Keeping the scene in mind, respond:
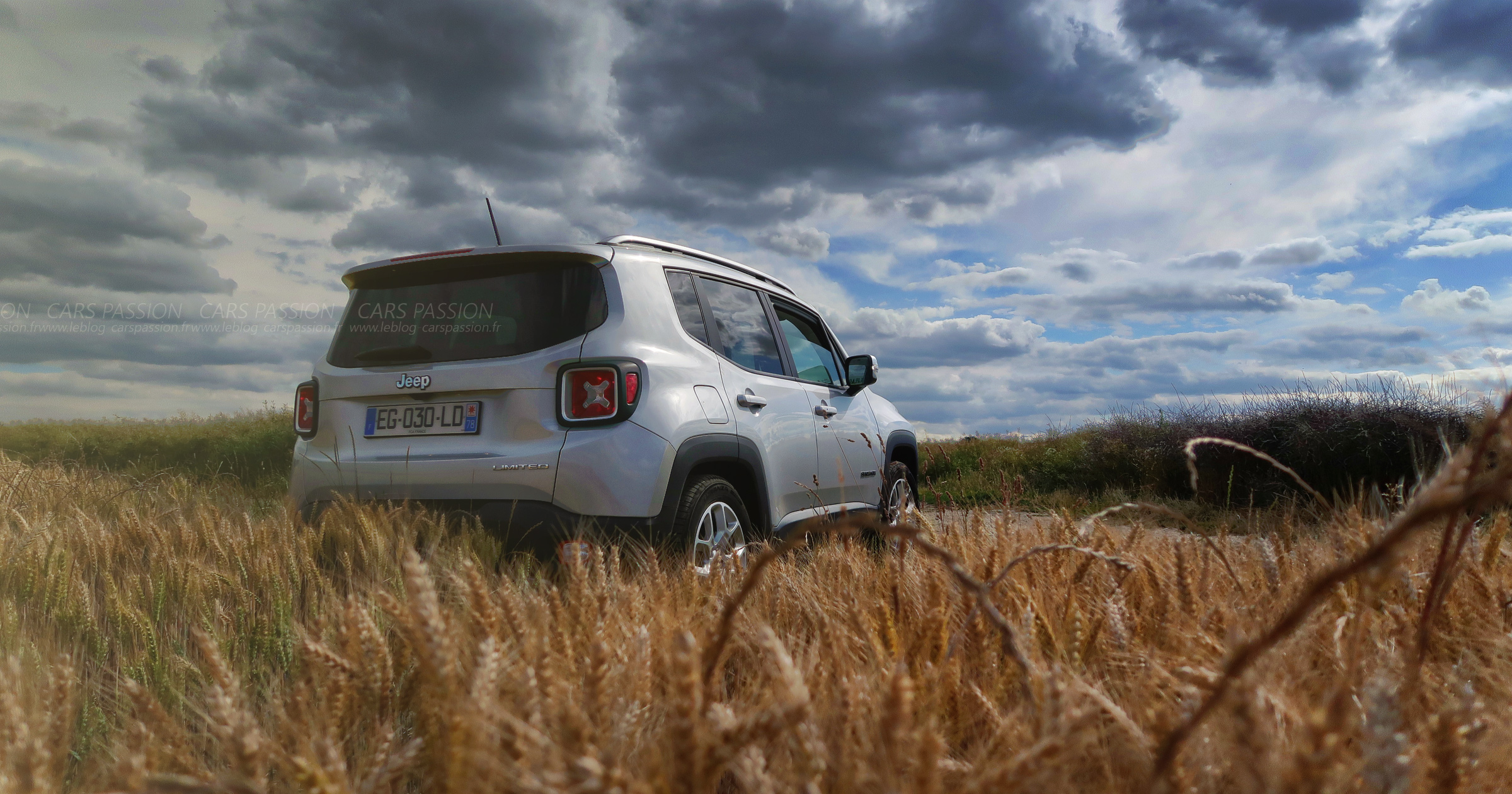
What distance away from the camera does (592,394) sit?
3754 mm

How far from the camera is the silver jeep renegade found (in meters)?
3.72

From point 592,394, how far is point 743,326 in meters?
1.69

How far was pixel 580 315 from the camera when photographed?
156 inches

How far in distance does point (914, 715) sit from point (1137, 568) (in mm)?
1146

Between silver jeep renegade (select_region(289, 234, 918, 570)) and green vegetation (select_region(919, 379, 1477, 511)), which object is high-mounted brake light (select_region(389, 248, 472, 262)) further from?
green vegetation (select_region(919, 379, 1477, 511))

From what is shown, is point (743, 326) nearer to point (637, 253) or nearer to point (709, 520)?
point (637, 253)

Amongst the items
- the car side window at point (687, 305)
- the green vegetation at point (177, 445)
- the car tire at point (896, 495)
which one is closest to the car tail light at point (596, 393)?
the car side window at point (687, 305)

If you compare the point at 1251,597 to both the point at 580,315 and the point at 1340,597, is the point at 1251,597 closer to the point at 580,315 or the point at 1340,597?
the point at 1340,597

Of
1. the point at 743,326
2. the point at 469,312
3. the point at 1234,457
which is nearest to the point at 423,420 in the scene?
the point at 469,312

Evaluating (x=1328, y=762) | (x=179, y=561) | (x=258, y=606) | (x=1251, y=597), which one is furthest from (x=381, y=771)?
(x=179, y=561)

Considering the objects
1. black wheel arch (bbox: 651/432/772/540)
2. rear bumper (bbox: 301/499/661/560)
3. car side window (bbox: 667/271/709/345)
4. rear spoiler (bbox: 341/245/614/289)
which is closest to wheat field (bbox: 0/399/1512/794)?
rear bumper (bbox: 301/499/661/560)

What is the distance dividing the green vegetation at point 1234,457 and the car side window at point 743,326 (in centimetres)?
328

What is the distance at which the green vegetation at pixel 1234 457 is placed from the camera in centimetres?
927

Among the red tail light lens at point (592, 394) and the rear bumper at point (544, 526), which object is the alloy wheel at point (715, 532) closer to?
the rear bumper at point (544, 526)
